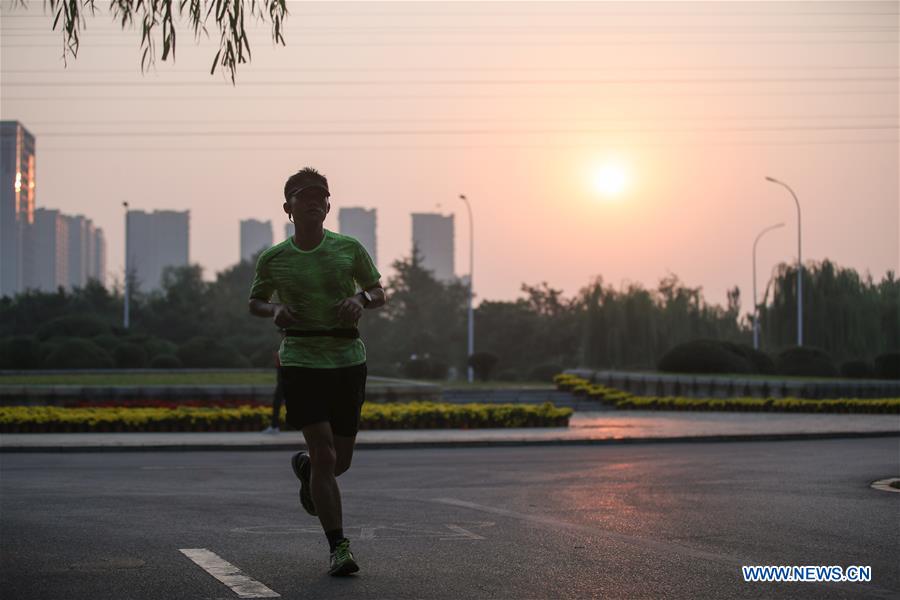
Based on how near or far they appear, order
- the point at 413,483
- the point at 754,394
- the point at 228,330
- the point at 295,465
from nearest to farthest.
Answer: the point at 295,465, the point at 413,483, the point at 754,394, the point at 228,330

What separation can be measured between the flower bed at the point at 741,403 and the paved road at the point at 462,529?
1552 cm

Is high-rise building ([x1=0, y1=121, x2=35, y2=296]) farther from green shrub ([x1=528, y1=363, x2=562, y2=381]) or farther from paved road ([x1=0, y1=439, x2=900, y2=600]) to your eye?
green shrub ([x1=528, y1=363, x2=562, y2=381])

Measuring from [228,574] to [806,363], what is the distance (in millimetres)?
38015

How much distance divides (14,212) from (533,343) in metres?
38.1

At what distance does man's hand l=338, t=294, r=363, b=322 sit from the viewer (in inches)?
269

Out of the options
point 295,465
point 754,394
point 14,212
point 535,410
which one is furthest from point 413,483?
point 14,212

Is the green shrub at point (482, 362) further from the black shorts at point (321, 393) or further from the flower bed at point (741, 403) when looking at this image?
the black shorts at point (321, 393)

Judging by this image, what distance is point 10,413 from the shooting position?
22.9m

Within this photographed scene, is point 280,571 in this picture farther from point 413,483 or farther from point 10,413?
point 10,413

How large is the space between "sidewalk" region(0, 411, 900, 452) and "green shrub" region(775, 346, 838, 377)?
1550 centimetres

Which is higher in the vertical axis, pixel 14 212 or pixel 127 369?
pixel 14 212

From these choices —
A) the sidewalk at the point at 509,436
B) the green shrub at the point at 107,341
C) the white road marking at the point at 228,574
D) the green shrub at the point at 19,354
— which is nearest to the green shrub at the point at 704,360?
the sidewalk at the point at 509,436

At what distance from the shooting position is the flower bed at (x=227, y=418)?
74.8 ft

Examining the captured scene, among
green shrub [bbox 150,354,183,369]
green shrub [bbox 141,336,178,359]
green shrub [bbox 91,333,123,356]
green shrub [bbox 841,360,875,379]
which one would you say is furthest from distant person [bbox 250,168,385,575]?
green shrub [bbox 91,333,123,356]
